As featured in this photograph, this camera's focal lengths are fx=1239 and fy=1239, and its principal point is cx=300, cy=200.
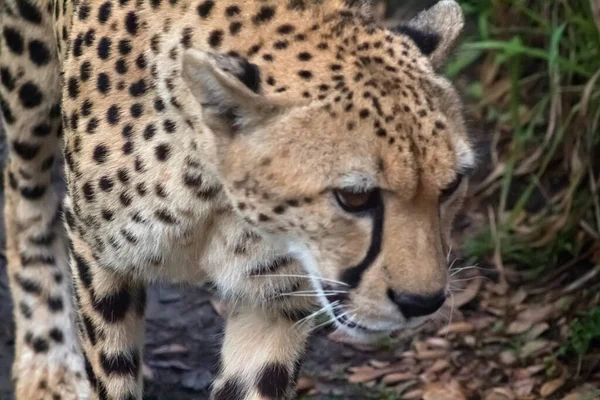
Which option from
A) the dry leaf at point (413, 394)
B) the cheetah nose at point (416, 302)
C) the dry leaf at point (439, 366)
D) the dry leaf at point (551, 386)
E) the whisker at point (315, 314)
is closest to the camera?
the cheetah nose at point (416, 302)

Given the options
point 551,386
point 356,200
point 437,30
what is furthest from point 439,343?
point 356,200

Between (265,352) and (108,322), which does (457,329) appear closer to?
(265,352)

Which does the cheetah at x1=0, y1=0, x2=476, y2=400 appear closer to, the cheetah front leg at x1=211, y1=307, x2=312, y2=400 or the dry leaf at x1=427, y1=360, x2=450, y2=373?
the cheetah front leg at x1=211, y1=307, x2=312, y2=400

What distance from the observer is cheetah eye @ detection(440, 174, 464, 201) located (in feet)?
8.93

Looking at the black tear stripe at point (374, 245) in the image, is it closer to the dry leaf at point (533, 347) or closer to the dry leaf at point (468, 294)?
the dry leaf at point (533, 347)

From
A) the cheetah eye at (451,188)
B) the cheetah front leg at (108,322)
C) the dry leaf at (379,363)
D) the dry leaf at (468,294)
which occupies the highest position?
the cheetah eye at (451,188)

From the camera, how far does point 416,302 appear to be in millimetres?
2635

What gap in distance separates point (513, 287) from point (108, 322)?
5.74ft

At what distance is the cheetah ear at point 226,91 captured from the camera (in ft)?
8.68

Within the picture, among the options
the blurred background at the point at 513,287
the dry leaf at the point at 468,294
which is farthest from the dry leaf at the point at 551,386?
the dry leaf at the point at 468,294

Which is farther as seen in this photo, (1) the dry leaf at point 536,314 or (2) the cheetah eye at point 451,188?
(1) the dry leaf at point 536,314

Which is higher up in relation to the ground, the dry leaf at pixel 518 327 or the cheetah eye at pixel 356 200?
the cheetah eye at pixel 356 200

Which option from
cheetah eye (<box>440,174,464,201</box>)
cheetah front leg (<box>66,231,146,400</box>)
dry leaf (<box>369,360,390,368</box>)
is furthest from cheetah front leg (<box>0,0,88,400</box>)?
cheetah eye (<box>440,174,464,201</box>)

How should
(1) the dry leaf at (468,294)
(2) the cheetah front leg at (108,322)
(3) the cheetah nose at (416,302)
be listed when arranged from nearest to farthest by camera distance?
(3) the cheetah nose at (416,302)
(2) the cheetah front leg at (108,322)
(1) the dry leaf at (468,294)
